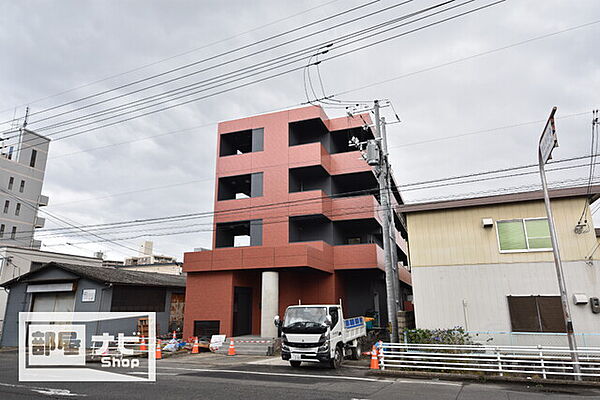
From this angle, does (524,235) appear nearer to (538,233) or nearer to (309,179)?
(538,233)

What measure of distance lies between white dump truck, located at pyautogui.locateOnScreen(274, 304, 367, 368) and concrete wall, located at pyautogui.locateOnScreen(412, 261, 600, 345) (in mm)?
3137

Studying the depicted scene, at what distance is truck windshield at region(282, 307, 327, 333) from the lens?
44.0 ft

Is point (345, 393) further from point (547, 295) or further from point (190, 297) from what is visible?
point (190, 297)

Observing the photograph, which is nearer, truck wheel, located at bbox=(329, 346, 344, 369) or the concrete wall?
the concrete wall

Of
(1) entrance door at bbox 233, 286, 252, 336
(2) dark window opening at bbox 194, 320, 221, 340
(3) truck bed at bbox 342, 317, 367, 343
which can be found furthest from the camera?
(1) entrance door at bbox 233, 286, 252, 336

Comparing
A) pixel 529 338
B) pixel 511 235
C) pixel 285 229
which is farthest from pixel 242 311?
pixel 511 235

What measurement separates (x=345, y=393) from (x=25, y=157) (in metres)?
52.2

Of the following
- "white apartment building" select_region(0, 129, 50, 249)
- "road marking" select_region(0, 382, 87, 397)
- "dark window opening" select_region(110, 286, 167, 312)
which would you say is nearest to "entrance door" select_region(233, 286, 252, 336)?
"dark window opening" select_region(110, 286, 167, 312)

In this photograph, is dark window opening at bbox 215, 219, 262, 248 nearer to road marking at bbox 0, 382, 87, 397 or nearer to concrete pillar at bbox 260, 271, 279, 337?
concrete pillar at bbox 260, 271, 279, 337

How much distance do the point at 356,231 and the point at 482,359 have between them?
707 inches

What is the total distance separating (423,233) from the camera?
48.6ft

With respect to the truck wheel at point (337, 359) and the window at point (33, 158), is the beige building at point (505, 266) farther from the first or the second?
the window at point (33, 158)

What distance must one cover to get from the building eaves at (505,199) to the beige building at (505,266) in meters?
0.03

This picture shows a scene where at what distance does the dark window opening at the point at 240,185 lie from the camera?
85.4ft
